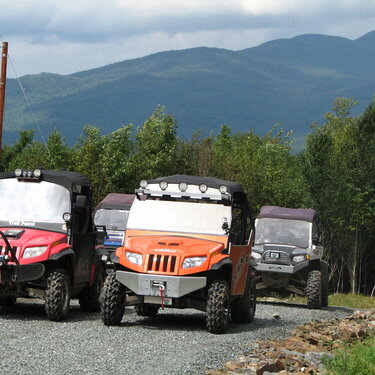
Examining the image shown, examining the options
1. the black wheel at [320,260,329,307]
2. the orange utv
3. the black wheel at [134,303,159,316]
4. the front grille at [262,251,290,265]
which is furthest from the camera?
the black wheel at [320,260,329,307]

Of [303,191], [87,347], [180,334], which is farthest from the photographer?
[303,191]

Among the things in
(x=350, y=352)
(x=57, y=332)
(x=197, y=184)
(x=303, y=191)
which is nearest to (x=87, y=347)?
(x=57, y=332)

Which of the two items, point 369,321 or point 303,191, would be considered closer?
point 369,321

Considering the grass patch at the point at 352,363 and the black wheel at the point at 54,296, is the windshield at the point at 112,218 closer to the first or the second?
the black wheel at the point at 54,296

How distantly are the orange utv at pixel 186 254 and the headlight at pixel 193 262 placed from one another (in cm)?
2

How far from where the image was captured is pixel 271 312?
2317 cm

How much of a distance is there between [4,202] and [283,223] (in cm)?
1218

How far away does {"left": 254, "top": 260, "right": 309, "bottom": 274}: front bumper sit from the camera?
2714 cm

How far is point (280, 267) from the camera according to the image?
27.3 m

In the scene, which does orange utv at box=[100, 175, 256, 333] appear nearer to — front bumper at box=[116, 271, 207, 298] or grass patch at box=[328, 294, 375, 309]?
front bumper at box=[116, 271, 207, 298]

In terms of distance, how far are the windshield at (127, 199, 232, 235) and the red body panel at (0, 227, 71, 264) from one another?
124 centimetres

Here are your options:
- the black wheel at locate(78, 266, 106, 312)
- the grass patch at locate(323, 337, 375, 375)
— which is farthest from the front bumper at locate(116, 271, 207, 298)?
the black wheel at locate(78, 266, 106, 312)

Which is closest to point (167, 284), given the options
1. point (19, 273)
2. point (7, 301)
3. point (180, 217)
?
point (180, 217)

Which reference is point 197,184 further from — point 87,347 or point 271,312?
point 271,312
